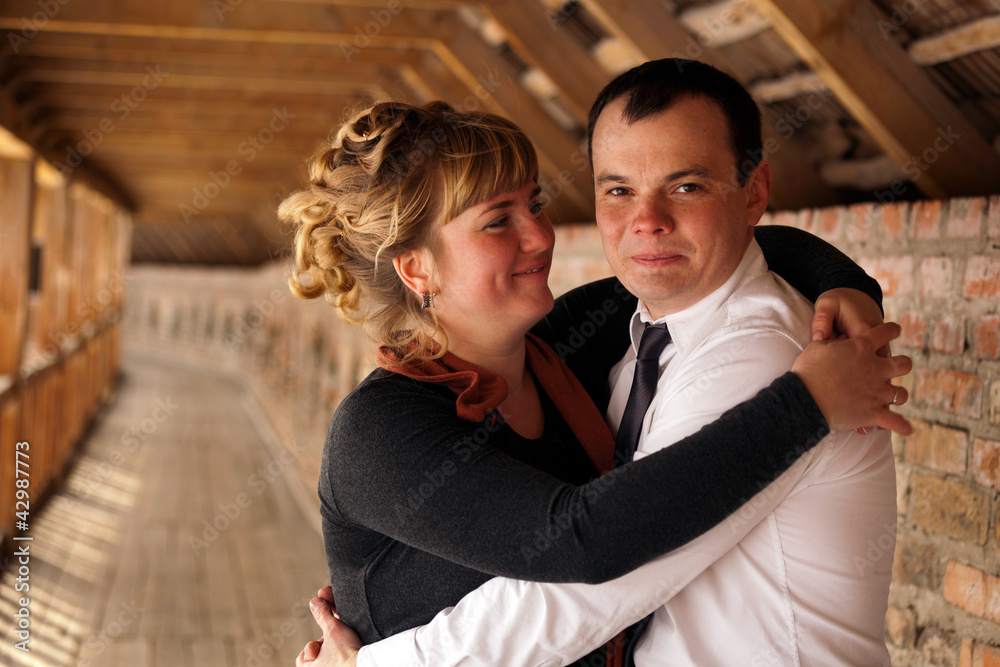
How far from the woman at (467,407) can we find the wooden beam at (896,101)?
2.43 ft

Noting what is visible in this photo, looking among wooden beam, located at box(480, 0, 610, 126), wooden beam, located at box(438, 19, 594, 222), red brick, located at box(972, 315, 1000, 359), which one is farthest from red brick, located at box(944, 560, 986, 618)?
wooden beam, located at box(438, 19, 594, 222)

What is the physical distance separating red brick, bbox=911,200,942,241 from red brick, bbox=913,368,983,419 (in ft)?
0.99

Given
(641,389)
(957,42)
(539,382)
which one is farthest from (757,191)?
(957,42)

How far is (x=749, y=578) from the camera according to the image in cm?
130

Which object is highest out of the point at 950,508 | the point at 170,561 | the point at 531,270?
the point at 531,270

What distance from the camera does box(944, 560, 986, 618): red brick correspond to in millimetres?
1833

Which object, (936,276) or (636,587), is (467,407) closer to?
(636,587)

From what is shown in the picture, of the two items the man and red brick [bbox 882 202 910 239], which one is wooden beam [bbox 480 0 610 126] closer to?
red brick [bbox 882 202 910 239]

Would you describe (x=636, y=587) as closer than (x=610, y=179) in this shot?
Yes

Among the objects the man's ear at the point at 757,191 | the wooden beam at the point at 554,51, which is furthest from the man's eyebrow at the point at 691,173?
the wooden beam at the point at 554,51

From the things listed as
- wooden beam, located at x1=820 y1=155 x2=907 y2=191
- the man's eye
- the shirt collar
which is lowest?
the shirt collar

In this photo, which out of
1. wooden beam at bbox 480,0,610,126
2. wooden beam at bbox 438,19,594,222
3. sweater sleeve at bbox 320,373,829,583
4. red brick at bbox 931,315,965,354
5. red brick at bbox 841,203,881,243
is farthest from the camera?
wooden beam at bbox 438,19,594,222

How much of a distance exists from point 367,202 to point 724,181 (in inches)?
24.5

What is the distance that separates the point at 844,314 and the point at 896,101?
971mm
